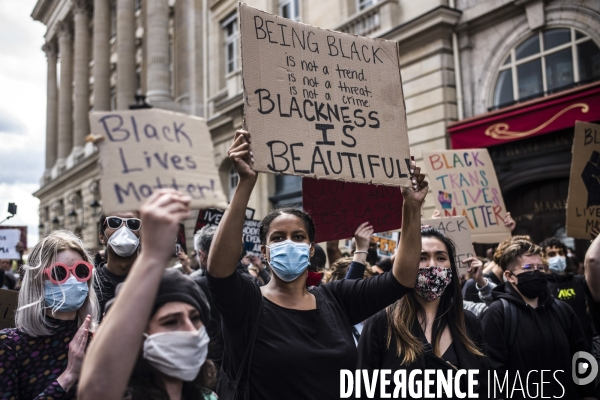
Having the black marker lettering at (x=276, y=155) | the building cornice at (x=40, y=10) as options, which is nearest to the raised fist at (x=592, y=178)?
the black marker lettering at (x=276, y=155)

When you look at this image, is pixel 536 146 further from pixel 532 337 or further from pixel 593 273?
pixel 593 273

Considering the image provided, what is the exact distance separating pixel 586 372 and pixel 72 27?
42.1 meters

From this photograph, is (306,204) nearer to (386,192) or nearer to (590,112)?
(386,192)

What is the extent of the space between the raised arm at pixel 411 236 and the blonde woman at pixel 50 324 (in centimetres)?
143

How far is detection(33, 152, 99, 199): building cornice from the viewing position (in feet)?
103

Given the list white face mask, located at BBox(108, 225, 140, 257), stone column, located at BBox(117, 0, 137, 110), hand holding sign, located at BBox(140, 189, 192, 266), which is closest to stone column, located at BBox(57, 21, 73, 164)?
stone column, located at BBox(117, 0, 137, 110)

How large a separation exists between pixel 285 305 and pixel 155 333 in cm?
109

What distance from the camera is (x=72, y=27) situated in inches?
1564

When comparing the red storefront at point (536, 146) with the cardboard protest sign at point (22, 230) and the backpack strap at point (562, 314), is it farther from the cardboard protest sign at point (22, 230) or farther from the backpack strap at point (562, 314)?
the cardboard protest sign at point (22, 230)

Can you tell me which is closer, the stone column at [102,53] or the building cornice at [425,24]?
the building cornice at [425,24]

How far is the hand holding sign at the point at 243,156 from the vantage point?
7.59ft

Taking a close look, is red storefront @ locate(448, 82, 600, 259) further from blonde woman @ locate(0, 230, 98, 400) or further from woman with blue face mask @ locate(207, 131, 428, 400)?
blonde woman @ locate(0, 230, 98, 400)

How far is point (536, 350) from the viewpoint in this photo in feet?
12.1

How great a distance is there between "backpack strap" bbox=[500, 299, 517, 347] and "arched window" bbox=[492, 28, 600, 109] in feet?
23.8
